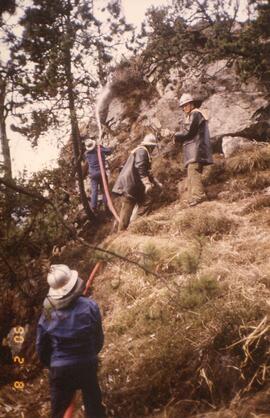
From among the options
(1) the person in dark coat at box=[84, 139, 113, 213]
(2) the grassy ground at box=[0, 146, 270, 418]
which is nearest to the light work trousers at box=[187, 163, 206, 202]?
(2) the grassy ground at box=[0, 146, 270, 418]

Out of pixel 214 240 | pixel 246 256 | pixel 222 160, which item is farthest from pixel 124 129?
pixel 246 256

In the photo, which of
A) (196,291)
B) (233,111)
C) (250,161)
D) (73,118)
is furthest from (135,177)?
(233,111)

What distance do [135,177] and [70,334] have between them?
4.57 meters

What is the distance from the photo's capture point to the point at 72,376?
4586 mm

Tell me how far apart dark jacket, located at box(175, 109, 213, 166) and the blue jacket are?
435cm

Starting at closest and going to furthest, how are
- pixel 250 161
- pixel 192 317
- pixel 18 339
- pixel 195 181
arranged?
1. pixel 192 317
2. pixel 18 339
3. pixel 195 181
4. pixel 250 161

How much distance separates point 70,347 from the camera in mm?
4559

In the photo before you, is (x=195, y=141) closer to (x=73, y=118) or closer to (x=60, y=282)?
(x=73, y=118)

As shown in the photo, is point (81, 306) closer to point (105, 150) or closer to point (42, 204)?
point (42, 204)

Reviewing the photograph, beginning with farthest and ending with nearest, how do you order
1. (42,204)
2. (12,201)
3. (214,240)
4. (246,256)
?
(214,240)
(246,256)
(12,201)
(42,204)

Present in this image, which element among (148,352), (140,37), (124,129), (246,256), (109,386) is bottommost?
(109,386)

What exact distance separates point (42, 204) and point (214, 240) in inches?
181

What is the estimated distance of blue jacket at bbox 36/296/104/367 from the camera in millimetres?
4543

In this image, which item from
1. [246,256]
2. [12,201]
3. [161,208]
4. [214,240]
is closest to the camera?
[12,201]
